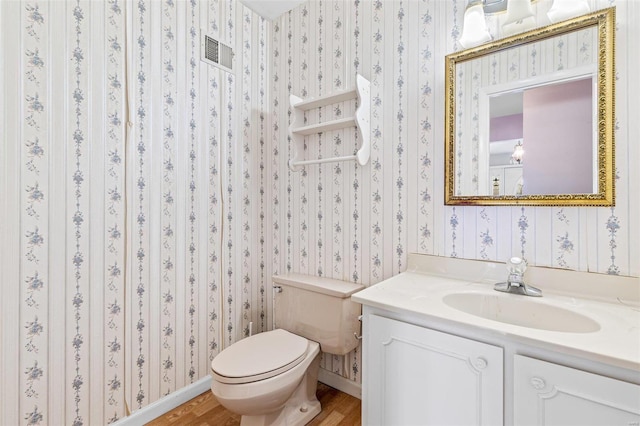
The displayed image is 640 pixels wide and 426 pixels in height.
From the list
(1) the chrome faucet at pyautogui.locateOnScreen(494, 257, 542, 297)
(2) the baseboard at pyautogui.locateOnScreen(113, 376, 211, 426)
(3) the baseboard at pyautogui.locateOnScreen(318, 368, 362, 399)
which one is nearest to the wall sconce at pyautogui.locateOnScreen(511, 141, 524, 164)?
(1) the chrome faucet at pyautogui.locateOnScreen(494, 257, 542, 297)

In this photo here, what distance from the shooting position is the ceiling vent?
1751 mm

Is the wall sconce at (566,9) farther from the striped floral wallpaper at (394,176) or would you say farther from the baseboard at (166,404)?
the baseboard at (166,404)

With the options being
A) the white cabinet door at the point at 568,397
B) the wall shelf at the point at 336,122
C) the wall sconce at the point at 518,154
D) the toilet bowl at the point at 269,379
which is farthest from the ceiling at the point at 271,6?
the white cabinet door at the point at 568,397

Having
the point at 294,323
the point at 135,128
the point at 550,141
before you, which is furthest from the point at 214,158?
the point at 550,141

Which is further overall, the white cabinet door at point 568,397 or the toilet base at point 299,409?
the toilet base at point 299,409

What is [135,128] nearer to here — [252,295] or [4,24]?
[4,24]

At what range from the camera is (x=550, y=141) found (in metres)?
1.17

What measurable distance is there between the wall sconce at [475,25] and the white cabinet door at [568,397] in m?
1.23

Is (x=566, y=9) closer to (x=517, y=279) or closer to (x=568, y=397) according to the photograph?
(x=517, y=279)

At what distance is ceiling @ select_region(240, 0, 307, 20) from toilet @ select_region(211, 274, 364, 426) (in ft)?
5.68

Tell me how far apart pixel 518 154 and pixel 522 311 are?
2.01ft

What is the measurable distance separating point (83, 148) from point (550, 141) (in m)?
1.93

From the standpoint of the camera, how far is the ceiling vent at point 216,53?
1.75 m

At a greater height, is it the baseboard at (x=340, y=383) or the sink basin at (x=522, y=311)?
the sink basin at (x=522, y=311)
